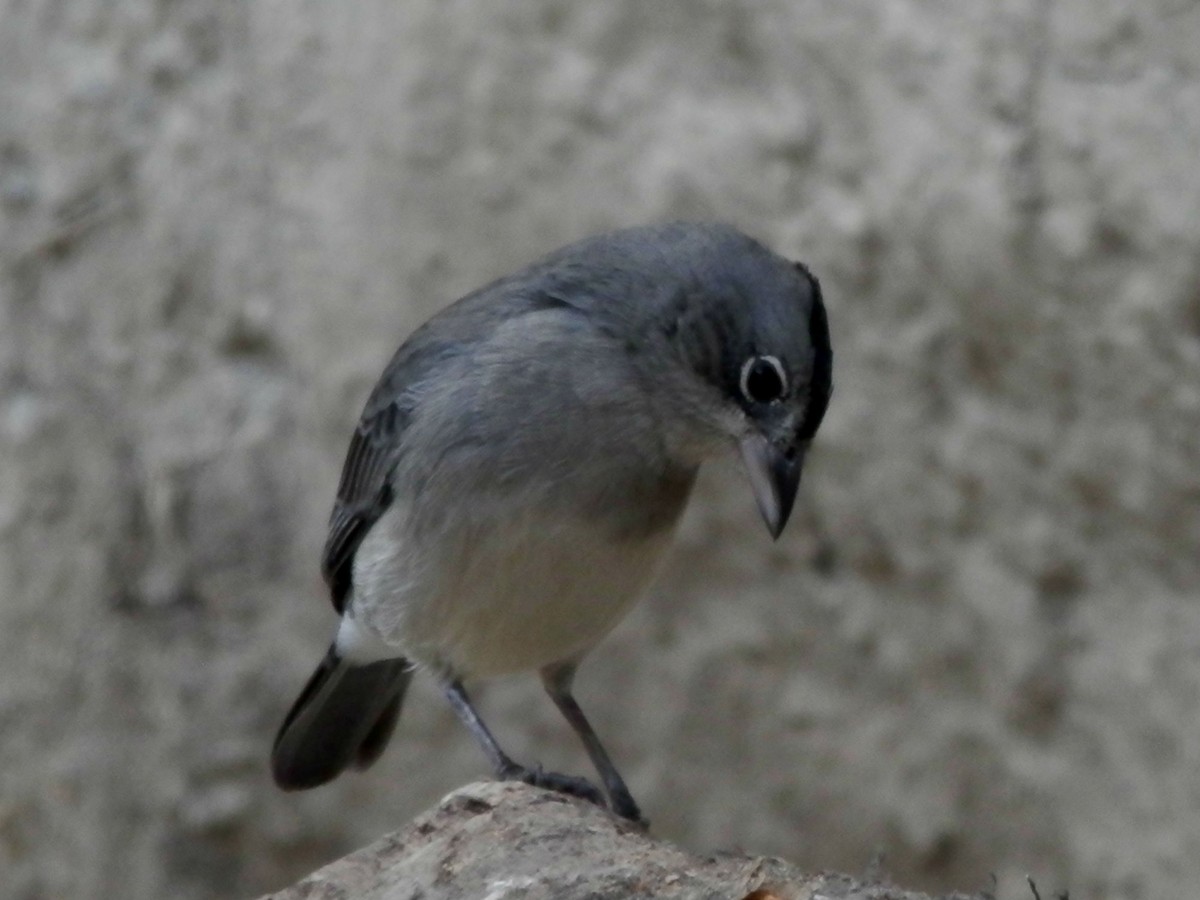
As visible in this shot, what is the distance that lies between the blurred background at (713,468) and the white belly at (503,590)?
1.34 meters

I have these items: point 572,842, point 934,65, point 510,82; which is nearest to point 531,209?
point 510,82

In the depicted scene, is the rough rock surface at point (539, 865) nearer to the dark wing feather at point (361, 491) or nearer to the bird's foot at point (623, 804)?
the bird's foot at point (623, 804)

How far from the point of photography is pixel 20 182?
5.23 m

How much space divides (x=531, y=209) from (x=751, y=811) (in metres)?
1.92

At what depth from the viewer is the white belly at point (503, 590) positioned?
3.41m

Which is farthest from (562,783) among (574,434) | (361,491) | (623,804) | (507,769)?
(361,491)

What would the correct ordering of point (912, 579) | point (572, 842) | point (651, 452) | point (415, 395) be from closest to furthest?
point (572, 842) → point (651, 452) → point (415, 395) → point (912, 579)

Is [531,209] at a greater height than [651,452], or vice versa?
[531,209]

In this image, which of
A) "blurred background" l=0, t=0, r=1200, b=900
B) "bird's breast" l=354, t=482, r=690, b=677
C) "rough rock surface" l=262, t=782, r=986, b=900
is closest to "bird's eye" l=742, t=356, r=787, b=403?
"bird's breast" l=354, t=482, r=690, b=677

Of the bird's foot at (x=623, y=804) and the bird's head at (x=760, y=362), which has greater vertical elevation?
the bird's head at (x=760, y=362)

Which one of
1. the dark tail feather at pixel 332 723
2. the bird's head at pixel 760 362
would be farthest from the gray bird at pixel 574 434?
the dark tail feather at pixel 332 723

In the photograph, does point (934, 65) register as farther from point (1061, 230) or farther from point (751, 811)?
point (751, 811)

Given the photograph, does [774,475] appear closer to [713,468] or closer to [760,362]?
[760,362]

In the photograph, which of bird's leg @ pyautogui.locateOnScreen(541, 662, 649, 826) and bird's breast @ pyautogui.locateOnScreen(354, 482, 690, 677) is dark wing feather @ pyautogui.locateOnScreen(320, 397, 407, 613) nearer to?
bird's breast @ pyautogui.locateOnScreen(354, 482, 690, 677)
